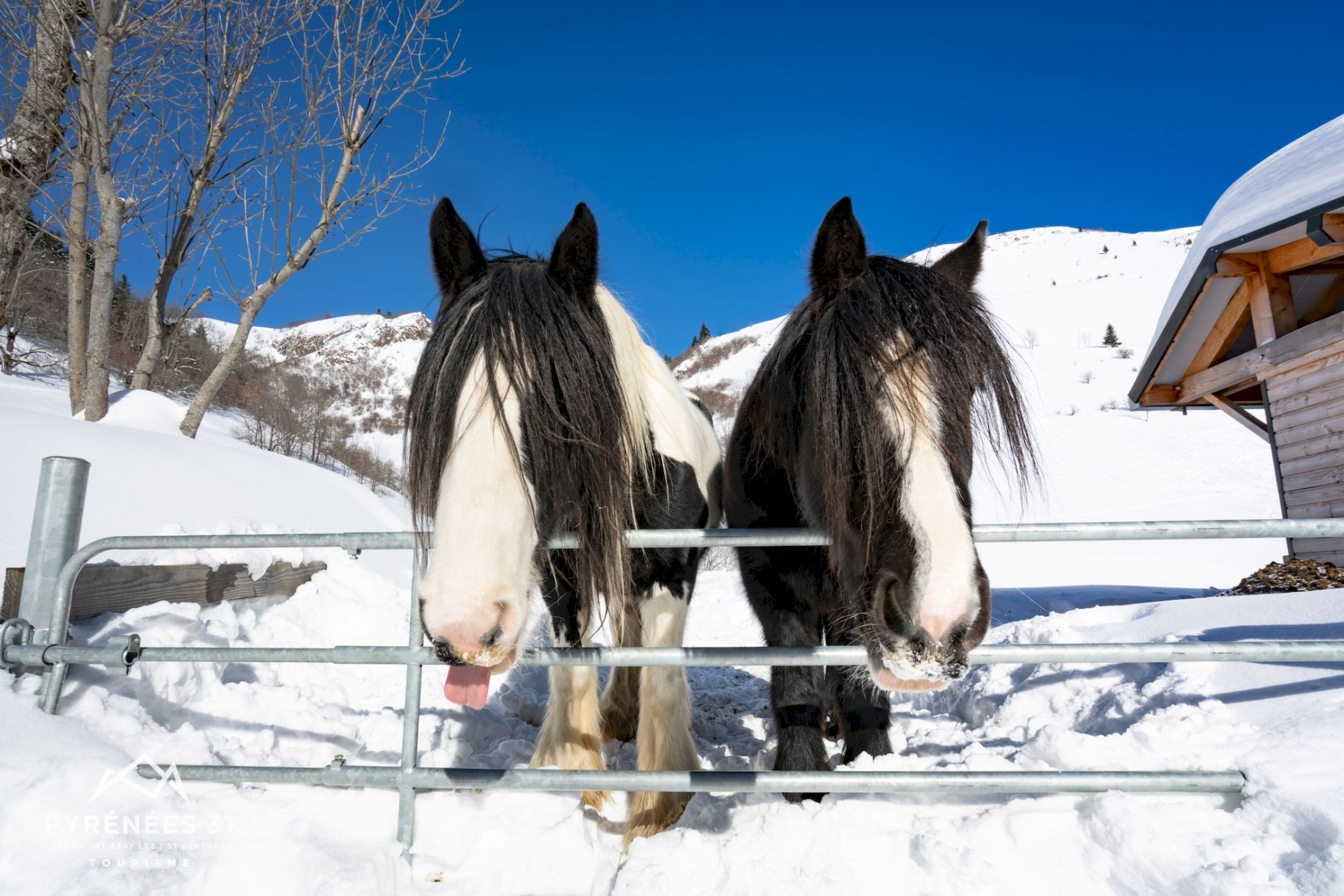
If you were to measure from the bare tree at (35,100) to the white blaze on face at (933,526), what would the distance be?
27.9 feet

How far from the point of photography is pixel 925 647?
150 cm

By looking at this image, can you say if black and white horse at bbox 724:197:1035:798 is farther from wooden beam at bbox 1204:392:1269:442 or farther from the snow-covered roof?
wooden beam at bbox 1204:392:1269:442

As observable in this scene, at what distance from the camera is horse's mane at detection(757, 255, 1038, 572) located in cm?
178

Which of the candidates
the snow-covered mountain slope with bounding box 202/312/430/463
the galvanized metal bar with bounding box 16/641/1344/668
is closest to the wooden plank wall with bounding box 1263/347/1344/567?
the galvanized metal bar with bounding box 16/641/1344/668

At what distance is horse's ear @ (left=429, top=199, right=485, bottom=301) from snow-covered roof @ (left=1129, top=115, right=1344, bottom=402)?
7858mm

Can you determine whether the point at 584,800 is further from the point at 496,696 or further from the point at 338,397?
the point at 338,397

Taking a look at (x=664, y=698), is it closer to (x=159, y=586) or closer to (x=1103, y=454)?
(x=159, y=586)

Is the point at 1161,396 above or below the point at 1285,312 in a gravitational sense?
below

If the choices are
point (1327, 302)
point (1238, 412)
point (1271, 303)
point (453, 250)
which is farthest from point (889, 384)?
point (1327, 302)

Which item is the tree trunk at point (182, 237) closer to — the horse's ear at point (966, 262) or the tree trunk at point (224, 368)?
the tree trunk at point (224, 368)

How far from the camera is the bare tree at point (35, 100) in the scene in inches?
244

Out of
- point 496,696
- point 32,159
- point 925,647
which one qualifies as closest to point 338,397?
point 32,159

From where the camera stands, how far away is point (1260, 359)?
8156mm

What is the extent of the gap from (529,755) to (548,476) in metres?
2.01
